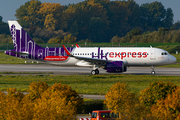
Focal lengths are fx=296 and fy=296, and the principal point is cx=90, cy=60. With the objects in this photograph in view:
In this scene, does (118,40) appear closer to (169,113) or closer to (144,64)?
Answer: (144,64)

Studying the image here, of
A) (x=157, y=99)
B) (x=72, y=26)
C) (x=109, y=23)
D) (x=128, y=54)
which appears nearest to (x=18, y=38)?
(x=128, y=54)

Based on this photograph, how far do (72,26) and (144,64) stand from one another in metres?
143

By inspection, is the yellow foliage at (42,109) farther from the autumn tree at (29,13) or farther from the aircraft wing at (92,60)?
the autumn tree at (29,13)

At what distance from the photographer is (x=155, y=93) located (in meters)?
21.0

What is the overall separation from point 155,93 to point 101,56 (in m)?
26.9

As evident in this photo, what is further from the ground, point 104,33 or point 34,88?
point 104,33

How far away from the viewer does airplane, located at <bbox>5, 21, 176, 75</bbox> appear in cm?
4659

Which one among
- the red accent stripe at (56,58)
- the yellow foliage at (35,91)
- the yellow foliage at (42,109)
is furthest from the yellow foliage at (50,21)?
the yellow foliage at (42,109)

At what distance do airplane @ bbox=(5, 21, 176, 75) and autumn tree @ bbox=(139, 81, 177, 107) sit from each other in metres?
23.8

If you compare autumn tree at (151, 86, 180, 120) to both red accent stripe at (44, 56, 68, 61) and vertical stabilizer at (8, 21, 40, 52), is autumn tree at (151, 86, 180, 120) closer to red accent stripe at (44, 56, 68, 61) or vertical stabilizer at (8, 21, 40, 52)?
red accent stripe at (44, 56, 68, 61)

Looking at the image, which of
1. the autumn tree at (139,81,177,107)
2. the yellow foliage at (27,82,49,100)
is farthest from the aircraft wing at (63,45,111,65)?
the autumn tree at (139,81,177,107)

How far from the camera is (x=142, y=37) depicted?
141 m

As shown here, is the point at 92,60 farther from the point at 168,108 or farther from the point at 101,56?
the point at 168,108

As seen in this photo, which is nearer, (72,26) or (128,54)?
(128,54)
